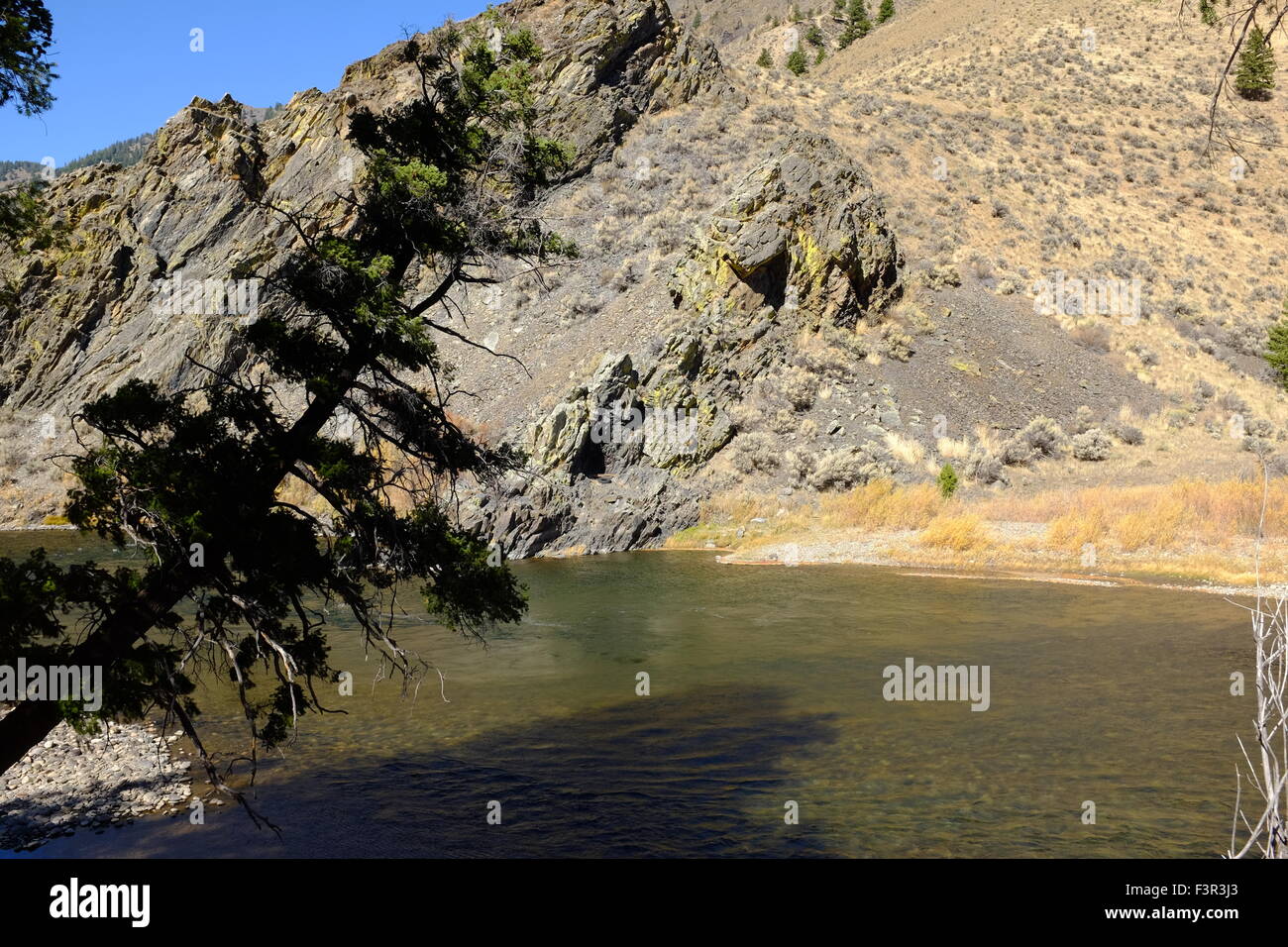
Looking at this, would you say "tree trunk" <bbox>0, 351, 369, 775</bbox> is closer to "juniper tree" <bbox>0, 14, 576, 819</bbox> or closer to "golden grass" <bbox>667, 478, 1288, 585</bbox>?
"juniper tree" <bbox>0, 14, 576, 819</bbox>

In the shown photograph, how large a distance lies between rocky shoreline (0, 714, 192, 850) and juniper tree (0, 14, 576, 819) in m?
2.44

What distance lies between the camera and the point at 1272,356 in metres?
33.6

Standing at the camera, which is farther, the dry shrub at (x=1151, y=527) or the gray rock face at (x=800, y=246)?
the gray rock face at (x=800, y=246)

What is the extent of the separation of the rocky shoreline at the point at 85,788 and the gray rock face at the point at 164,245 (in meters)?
34.4

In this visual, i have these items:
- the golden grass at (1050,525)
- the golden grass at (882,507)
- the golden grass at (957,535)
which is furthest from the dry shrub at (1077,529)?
the golden grass at (882,507)

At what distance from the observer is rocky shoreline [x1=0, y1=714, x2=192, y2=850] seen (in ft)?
38.2

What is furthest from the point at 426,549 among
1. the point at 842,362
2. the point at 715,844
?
the point at 842,362

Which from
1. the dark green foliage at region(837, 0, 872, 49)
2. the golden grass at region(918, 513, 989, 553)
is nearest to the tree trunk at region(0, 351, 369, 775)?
the golden grass at region(918, 513, 989, 553)

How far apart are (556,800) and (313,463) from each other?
212 inches

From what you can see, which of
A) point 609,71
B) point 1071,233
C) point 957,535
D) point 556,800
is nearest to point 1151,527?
point 957,535

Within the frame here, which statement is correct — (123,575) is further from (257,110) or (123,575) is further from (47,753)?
(257,110)

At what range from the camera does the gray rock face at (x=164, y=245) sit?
49.2 meters

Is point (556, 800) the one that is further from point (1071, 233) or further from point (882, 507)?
point (1071, 233)
